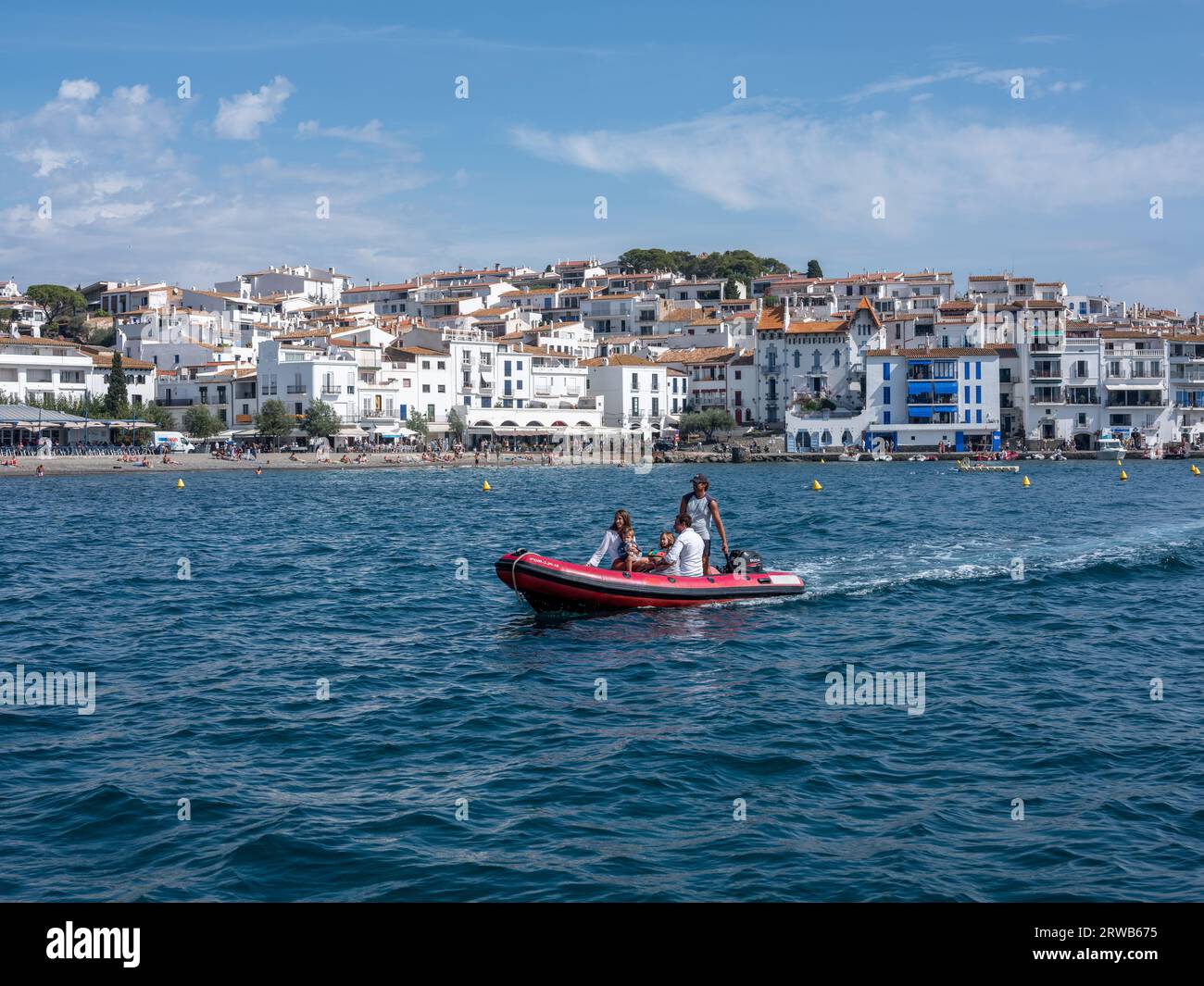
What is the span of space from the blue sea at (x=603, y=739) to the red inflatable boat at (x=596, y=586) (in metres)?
0.34

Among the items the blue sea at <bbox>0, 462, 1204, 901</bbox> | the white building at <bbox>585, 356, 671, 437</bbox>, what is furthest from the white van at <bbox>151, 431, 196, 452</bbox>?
the blue sea at <bbox>0, 462, 1204, 901</bbox>

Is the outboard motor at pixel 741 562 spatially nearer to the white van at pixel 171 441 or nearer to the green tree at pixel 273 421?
the white van at pixel 171 441

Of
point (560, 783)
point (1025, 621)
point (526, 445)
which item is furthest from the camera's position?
point (526, 445)

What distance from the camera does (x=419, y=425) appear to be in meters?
92.7

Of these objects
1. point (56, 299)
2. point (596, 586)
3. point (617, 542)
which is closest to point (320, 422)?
point (56, 299)

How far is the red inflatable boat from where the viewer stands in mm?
19359

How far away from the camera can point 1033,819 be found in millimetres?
10305

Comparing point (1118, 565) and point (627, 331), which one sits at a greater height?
point (627, 331)

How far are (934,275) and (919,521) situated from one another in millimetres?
87363

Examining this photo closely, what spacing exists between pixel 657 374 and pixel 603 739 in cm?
9265

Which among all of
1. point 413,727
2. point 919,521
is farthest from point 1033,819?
point 919,521

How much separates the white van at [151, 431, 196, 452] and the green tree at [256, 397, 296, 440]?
4921 mm

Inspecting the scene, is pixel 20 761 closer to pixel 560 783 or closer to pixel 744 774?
pixel 560 783

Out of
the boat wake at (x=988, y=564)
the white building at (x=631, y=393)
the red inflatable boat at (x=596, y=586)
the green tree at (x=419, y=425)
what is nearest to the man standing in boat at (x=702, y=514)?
the red inflatable boat at (x=596, y=586)
